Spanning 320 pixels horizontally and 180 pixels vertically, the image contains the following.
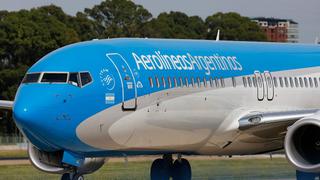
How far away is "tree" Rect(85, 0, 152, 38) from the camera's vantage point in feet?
348

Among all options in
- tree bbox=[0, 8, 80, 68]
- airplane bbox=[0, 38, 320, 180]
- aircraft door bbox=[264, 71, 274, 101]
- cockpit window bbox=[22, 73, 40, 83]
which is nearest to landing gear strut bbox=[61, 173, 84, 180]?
airplane bbox=[0, 38, 320, 180]

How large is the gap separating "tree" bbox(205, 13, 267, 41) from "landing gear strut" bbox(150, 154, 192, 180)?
251 ft

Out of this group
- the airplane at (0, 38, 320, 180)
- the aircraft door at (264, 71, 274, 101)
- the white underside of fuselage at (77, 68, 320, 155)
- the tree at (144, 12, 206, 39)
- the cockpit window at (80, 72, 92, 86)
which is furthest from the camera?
the tree at (144, 12, 206, 39)

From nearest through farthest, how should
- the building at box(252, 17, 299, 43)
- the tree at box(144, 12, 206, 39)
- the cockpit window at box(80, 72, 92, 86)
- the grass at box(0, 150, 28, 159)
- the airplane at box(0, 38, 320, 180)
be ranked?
1. the airplane at box(0, 38, 320, 180)
2. the cockpit window at box(80, 72, 92, 86)
3. the grass at box(0, 150, 28, 159)
4. the tree at box(144, 12, 206, 39)
5. the building at box(252, 17, 299, 43)

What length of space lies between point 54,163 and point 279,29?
136766 mm

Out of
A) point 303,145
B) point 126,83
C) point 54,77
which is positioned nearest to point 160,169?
point 303,145

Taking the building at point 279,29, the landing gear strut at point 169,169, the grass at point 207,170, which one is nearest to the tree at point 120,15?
the building at point 279,29

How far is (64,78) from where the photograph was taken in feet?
76.6

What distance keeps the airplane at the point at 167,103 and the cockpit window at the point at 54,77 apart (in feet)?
0.07

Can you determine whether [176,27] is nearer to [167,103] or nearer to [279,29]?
[279,29]

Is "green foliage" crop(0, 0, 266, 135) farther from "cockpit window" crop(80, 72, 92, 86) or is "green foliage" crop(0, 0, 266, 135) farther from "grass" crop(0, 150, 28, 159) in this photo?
"cockpit window" crop(80, 72, 92, 86)

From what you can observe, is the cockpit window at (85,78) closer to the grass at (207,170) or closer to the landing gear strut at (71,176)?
the landing gear strut at (71,176)

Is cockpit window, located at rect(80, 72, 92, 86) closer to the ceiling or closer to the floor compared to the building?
closer to the ceiling

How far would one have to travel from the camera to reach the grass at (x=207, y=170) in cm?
3462
